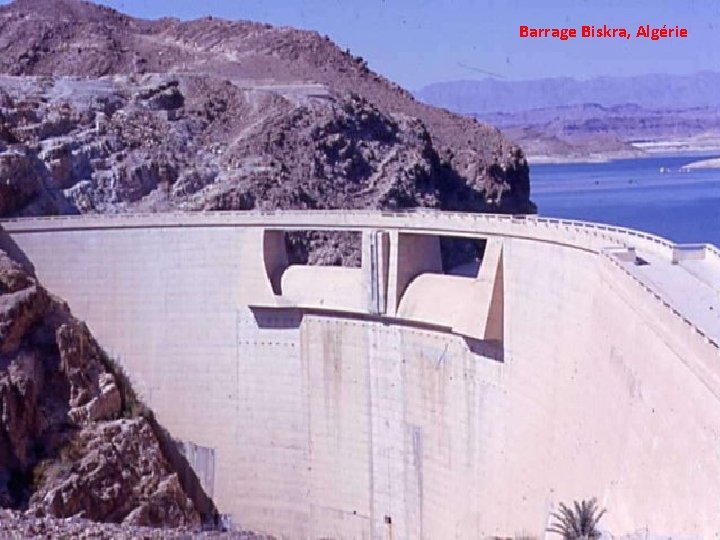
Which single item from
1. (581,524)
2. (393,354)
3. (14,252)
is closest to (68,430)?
(14,252)

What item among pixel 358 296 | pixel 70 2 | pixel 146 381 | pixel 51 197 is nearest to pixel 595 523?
pixel 358 296

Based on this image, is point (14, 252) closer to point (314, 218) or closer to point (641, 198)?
point (314, 218)

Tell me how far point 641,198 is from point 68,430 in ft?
220

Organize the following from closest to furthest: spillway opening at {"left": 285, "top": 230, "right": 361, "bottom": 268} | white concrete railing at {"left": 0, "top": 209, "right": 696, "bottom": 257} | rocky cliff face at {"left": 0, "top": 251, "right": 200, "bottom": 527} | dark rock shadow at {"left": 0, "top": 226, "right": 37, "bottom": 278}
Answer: white concrete railing at {"left": 0, "top": 209, "right": 696, "bottom": 257} → rocky cliff face at {"left": 0, "top": 251, "right": 200, "bottom": 527} → dark rock shadow at {"left": 0, "top": 226, "right": 37, "bottom": 278} → spillway opening at {"left": 285, "top": 230, "right": 361, "bottom": 268}

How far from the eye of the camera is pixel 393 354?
100ft

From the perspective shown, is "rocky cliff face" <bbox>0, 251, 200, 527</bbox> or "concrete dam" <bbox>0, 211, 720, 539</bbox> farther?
"rocky cliff face" <bbox>0, 251, 200, 527</bbox>

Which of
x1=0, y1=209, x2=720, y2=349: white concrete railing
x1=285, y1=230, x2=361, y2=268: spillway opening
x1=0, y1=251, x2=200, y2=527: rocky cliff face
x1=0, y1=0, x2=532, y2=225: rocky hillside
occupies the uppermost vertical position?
x1=0, y1=0, x2=532, y2=225: rocky hillside

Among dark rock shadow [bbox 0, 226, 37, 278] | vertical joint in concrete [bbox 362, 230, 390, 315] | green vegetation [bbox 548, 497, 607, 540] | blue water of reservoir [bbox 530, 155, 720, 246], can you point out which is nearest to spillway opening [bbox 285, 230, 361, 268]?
dark rock shadow [bbox 0, 226, 37, 278]

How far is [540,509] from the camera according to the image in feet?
80.1

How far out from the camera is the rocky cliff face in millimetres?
31219

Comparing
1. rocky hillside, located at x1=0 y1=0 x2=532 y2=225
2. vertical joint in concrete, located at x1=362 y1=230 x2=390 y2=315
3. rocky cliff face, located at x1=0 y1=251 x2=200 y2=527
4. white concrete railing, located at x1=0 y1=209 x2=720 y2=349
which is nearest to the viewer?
white concrete railing, located at x1=0 y1=209 x2=720 y2=349

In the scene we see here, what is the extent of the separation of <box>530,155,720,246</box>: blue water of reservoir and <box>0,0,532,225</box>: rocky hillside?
14169 millimetres

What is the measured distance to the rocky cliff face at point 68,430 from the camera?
31219 mm

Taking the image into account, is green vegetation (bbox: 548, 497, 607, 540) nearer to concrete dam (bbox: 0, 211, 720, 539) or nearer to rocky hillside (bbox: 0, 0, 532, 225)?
concrete dam (bbox: 0, 211, 720, 539)
